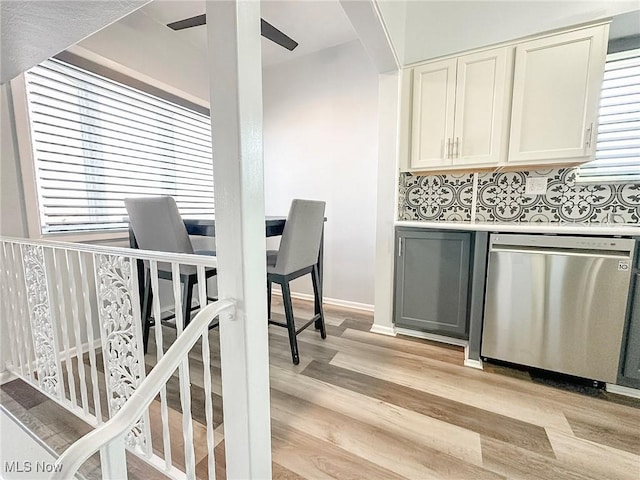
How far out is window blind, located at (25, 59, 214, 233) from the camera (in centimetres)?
181

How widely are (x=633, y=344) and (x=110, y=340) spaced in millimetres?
2588

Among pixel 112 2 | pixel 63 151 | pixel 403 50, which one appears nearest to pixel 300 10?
pixel 403 50

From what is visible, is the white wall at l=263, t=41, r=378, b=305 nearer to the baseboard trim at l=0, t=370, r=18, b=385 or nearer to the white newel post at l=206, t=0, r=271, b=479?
Answer: the white newel post at l=206, t=0, r=271, b=479

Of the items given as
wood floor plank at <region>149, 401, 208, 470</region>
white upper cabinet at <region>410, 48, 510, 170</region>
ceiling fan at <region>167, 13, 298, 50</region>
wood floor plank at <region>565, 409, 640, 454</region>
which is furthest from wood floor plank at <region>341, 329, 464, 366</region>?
ceiling fan at <region>167, 13, 298, 50</region>

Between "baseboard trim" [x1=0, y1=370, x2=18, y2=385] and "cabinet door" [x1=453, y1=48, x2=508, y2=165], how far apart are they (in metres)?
3.26

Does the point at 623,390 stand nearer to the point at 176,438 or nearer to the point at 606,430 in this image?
the point at 606,430

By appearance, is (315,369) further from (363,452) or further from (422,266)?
(422,266)

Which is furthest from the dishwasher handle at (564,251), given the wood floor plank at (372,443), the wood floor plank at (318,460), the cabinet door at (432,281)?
the wood floor plank at (318,460)

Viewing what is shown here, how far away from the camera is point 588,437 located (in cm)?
126

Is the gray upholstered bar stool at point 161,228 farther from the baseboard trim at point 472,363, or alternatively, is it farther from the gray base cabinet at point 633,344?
the gray base cabinet at point 633,344

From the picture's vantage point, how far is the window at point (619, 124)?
1.86 m

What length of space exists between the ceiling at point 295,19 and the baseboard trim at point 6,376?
2719 millimetres

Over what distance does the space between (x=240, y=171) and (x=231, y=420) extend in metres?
0.77
